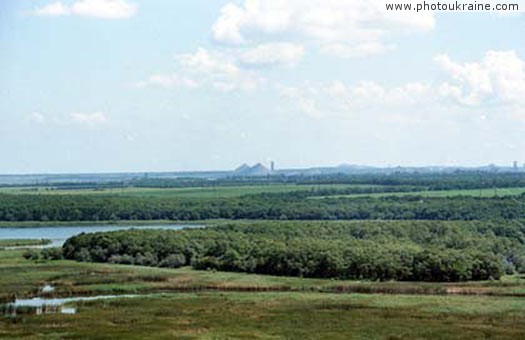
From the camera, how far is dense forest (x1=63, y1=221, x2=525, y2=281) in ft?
285

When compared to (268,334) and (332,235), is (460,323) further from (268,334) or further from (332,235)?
(332,235)

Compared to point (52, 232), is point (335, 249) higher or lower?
higher

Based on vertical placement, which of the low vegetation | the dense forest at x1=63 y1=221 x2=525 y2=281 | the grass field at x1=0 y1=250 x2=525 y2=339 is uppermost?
the dense forest at x1=63 y1=221 x2=525 y2=281

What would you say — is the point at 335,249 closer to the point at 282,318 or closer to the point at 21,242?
the point at 282,318

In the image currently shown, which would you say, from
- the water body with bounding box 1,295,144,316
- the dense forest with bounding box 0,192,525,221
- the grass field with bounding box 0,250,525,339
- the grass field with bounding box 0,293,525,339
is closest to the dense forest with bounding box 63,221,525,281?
the grass field with bounding box 0,250,525,339

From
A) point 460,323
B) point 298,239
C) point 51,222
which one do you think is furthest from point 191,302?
point 51,222

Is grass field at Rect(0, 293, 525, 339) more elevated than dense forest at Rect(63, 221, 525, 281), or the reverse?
dense forest at Rect(63, 221, 525, 281)

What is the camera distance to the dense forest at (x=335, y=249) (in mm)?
86750

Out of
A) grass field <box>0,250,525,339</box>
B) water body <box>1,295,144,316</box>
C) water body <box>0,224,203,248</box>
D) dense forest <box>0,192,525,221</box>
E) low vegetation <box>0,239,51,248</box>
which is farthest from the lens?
dense forest <box>0,192,525,221</box>

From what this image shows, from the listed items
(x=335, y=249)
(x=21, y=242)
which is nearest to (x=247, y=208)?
(x=21, y=242)

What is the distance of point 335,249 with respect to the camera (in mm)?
92938

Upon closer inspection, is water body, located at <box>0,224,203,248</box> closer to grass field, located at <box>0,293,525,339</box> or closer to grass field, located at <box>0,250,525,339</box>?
grass field, located at <box>0,250,525,339</box>

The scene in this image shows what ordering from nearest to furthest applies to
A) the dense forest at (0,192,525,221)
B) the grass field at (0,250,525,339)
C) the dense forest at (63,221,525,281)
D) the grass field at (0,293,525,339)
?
the grass field at (0,293,525,339) → the grass field at (0,250,525,339) → the dense forest at (63,221,525,281) → the dense forest at (0,192,525,221)

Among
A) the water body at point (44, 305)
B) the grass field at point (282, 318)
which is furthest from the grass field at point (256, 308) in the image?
the water body at point (44, 305)
